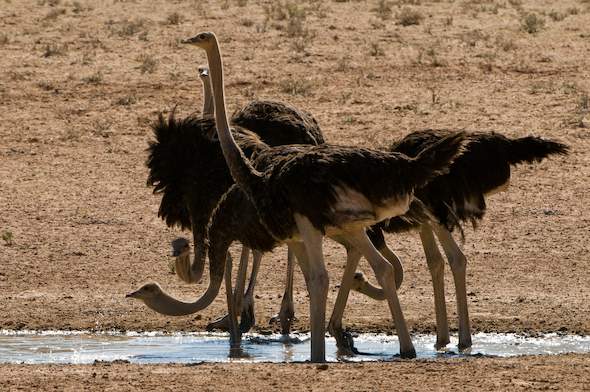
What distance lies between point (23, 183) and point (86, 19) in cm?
754

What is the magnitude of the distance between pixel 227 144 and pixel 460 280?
6.41ft

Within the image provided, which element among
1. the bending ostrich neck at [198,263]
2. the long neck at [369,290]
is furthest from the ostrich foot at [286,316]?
the bending ostrich neck at [198,263]

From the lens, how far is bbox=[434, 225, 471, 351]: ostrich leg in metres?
10.5

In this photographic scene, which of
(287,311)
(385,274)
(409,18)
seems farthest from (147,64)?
(385,274)

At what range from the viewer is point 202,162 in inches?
435

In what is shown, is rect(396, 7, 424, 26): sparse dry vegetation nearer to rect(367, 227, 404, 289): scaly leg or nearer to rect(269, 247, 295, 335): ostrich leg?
rect(269, 247, 295, 335): ostrich leg

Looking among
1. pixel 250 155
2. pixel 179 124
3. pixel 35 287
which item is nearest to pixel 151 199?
pixel 35 287

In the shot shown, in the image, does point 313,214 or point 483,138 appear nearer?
point 313,214

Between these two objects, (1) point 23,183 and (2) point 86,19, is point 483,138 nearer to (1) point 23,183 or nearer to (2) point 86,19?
(1) point 23,183

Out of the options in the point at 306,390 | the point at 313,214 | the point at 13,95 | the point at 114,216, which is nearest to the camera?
the point at 306,390

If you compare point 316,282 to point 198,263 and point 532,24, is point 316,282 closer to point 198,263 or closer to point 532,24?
point 198,263

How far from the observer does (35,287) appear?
1253 cm

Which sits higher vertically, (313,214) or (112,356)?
(313,214)

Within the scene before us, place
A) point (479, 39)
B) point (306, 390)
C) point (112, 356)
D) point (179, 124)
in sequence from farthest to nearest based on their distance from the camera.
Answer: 1. point (479, 39)
2. point (179, 124)
3. point (112, 356)
4. point (306, 390)
